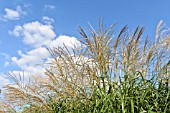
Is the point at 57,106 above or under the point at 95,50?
under

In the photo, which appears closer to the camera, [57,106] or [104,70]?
[104,70]

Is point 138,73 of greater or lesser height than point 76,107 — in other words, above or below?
above

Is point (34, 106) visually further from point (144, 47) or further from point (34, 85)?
point (144, 47)

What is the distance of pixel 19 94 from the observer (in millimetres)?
4973

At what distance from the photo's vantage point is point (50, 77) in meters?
4.93

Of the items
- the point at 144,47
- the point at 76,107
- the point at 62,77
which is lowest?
the point at 76,107

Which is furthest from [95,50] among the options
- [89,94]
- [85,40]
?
[89,94]

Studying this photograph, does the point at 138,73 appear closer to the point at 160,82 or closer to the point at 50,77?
the point at 160,82

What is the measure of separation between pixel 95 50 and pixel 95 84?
41cm

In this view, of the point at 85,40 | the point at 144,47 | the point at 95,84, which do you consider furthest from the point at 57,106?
the point at 144,47

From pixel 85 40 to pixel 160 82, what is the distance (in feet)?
3.29

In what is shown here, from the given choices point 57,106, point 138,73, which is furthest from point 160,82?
point 57,106

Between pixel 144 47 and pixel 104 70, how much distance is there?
56 centimetres

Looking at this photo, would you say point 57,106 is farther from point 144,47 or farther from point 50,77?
point 144,47
